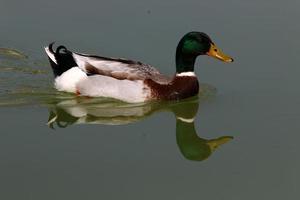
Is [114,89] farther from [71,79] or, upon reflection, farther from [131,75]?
[71,79]

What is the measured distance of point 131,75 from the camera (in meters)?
→ 8.86

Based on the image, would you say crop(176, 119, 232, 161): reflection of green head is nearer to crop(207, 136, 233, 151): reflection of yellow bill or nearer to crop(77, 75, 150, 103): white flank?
crop(207, 136, 233, 151): reflection of yellow bill

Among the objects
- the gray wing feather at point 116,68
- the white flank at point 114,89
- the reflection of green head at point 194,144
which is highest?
the gray wing feather at point 116,68

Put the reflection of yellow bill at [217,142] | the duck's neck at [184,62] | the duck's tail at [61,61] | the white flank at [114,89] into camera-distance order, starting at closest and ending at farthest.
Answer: the reflection of yellow bill at [217,142], the white flank at [114,89], the duck's neck at [184,62], the duck's tail at [61,61]

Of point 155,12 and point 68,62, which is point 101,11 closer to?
point 155,12

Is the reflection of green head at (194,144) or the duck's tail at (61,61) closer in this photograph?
the reflection of green head at (194,144)

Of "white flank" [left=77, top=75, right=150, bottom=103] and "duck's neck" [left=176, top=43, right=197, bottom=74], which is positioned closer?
"white flank" [left=77, top=75, right=150, bottom=103]

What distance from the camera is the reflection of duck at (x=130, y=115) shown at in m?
7.76

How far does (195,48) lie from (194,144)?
1.64 meters

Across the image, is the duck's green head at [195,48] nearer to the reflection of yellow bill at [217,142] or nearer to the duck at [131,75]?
the duck at [131,75]

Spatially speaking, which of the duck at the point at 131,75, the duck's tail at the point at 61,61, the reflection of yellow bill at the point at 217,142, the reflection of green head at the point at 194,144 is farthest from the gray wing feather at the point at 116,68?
the reflection of yellow bill at the point at 217,142

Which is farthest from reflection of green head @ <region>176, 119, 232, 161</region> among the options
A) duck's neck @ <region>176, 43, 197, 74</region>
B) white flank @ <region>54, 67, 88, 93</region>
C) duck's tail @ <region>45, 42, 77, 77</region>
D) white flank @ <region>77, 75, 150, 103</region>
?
duck's tail @ <region>45, 42, 77, 77</region>

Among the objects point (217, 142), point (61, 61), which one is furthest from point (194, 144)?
point (61, 61)

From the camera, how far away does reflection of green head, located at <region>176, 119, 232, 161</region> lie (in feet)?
24.4
